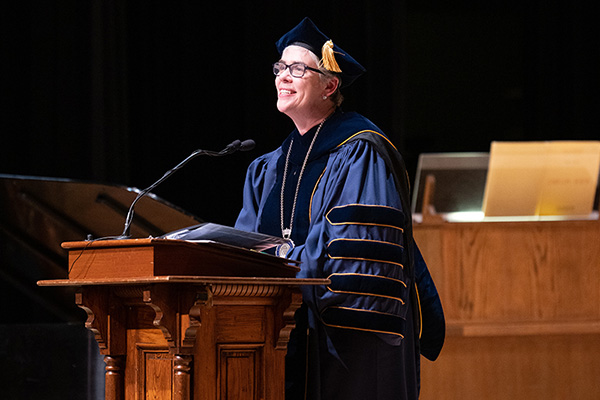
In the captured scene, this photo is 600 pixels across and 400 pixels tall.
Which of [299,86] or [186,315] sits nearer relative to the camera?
[186,315]

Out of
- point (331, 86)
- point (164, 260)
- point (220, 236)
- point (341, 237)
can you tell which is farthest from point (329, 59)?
point (164, 260)

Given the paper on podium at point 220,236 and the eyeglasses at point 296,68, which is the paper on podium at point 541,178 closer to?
the eyeglasses at point 296,68

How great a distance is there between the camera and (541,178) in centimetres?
417

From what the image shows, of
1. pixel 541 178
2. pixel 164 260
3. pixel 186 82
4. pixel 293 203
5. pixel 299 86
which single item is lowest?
pixel 164 260

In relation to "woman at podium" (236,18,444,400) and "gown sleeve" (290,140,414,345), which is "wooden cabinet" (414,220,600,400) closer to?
"woman at podium" (236,18,444,400)

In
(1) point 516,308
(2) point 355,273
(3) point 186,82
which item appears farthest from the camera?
(3) point 186,82

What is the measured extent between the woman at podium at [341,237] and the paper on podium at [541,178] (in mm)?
1431

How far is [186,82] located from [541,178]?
218 cm

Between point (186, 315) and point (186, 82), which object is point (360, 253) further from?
point (186, 82)

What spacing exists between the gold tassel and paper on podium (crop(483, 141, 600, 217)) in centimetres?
161

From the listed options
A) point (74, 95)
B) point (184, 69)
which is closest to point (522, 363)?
point (184, 69)

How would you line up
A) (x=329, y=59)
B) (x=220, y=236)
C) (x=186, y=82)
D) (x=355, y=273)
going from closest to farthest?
(x=220, y=236)
(x=355, y=273)
(x=329, y=59)
(x=186, y=82)

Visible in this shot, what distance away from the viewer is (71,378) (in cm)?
341

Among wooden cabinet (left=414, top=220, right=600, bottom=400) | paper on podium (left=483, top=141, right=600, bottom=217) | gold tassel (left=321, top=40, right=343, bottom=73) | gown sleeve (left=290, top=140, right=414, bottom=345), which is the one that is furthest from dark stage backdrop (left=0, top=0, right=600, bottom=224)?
gown sleeve (left=290, top=140, right=414, bottom=345)
